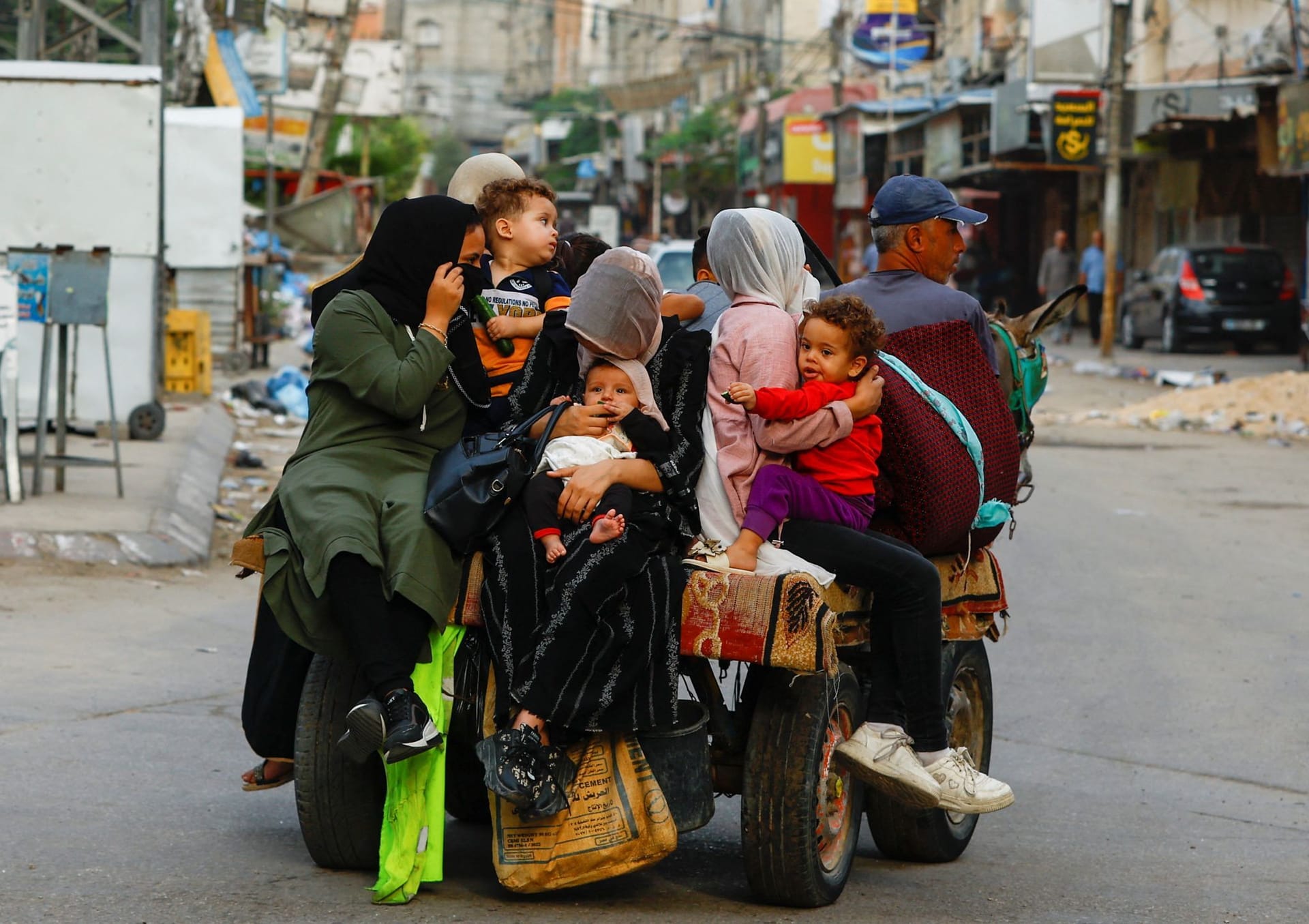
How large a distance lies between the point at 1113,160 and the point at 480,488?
2504cm

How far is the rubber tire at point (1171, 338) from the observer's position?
27.7 m

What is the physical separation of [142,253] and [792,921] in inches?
438

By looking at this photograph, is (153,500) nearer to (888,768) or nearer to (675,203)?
(888,768)

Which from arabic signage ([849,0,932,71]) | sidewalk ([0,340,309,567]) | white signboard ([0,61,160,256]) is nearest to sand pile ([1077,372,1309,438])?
sidewalk ([0,340,309,567])

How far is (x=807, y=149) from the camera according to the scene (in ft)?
168

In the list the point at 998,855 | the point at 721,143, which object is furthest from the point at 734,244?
the point at 721,143

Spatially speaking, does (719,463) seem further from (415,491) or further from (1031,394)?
(1031,394)

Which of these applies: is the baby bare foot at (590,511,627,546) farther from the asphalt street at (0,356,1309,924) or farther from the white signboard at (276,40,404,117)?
the white signboard at (276,40,404,117)

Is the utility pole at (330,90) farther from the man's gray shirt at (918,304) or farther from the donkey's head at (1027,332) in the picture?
the man's gray shirt at (918,304)

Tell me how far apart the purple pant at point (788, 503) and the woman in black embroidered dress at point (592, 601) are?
186 millimetres

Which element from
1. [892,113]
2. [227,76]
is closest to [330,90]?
[892,113]

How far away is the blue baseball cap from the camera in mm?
5332

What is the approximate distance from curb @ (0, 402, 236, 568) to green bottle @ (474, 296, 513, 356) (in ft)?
18.4

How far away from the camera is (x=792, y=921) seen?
441 cm
